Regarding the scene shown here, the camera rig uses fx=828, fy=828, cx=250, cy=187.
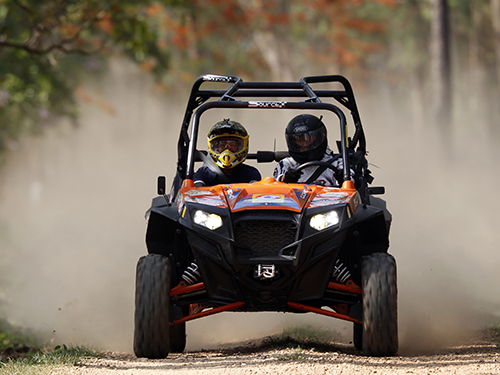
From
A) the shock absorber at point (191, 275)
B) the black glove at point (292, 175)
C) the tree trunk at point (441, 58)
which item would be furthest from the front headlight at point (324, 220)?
the tree trunk at point (441, 58)

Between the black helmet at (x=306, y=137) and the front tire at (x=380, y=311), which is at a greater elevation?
the black helmet at (x=306, y=137)

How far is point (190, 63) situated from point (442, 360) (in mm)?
33213

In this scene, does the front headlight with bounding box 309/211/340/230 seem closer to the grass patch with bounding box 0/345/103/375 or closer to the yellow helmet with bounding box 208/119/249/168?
the yellow helmet with bounding box 208/119/249/168

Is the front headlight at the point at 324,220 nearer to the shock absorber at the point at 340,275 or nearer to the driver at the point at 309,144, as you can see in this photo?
the shock absorber at the point at 340,275

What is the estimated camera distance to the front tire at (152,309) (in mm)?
6457

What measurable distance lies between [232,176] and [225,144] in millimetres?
469

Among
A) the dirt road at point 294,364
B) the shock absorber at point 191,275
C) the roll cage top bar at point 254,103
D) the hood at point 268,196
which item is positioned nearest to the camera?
the dirt road at point 294,364

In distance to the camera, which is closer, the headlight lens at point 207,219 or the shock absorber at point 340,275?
the headlight lens at point 207,219

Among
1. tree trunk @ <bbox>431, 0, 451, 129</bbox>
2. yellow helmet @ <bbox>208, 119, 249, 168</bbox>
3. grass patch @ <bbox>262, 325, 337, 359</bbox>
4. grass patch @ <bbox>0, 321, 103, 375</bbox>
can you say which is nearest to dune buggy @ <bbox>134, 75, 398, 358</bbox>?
grass patch @ <bbox>262, 325, 337, 359</bbox>

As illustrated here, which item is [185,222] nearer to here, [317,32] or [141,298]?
[141,298]

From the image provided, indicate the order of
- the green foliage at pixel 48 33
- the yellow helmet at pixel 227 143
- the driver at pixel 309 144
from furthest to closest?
the green foliage at pixel 48 33
the driver at pixel 309 144
the yellow helmet at pixel 227 143

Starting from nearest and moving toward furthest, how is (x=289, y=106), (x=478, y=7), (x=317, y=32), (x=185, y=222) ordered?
(x=185, y=222) → (x=289, y=106) → (x=317, y=32) → (x=478, y=7)

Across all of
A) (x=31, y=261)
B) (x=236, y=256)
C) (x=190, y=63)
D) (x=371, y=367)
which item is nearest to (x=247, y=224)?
(x=236, y=256)

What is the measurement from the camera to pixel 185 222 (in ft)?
21.3
